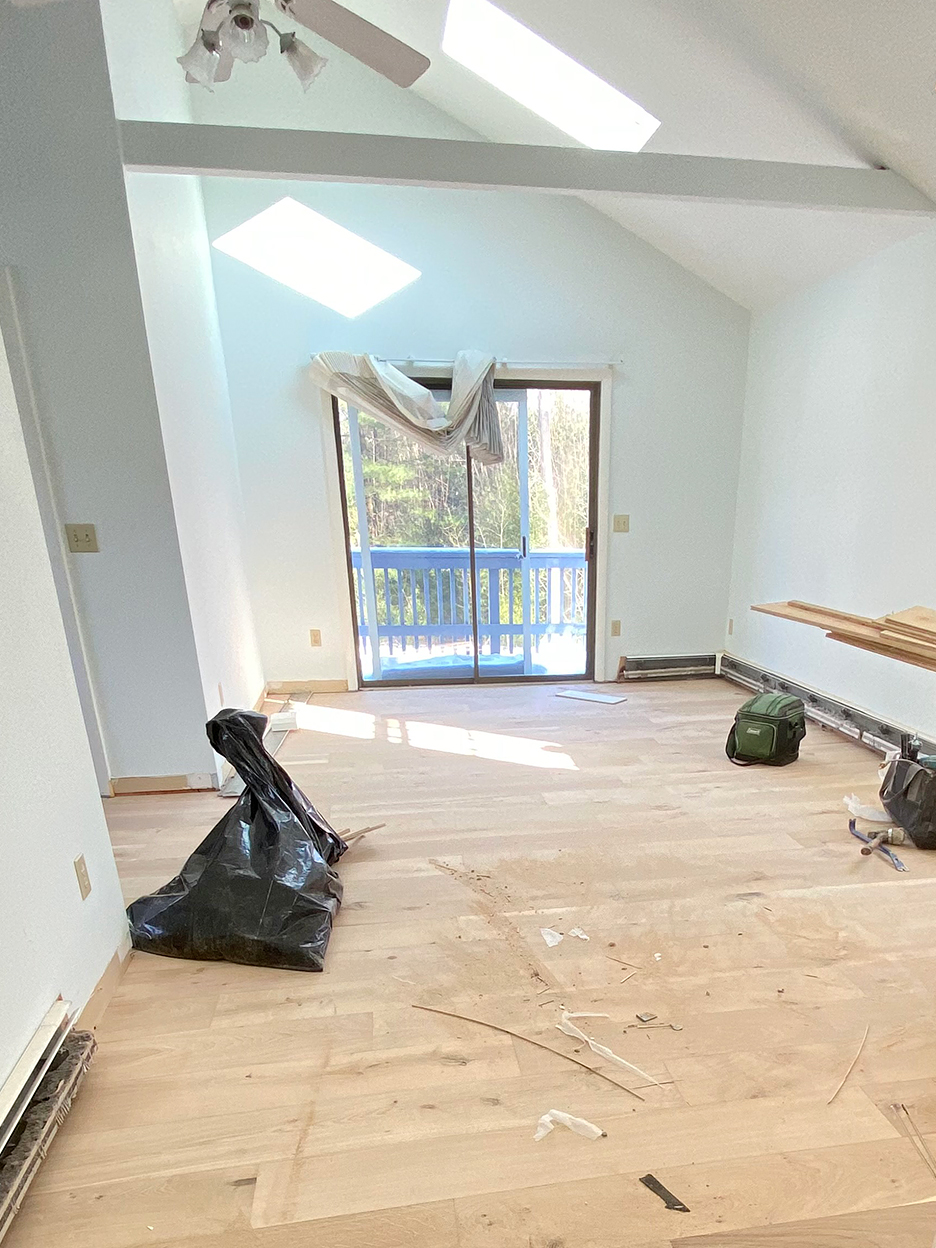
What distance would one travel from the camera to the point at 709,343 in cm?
363

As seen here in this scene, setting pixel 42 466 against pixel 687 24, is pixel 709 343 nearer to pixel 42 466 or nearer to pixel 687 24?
pixel 687 24

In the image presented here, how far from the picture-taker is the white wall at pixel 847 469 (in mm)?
2535

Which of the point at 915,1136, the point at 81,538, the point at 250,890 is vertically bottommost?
the point at 915,1136

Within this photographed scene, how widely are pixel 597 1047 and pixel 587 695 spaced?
2.55 meters

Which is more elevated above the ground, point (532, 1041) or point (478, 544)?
point (478, 544)

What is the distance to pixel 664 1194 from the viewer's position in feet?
3.37

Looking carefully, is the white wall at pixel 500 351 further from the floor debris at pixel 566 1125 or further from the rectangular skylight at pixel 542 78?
the floor debris at pixel 566 1125

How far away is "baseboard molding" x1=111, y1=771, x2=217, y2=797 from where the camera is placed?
253 cm

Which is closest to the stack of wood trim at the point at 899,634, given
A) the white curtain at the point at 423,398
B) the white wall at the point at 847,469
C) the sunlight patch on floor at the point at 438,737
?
the white wall at the point at 847,469

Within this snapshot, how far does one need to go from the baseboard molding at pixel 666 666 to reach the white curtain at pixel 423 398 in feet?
5.79

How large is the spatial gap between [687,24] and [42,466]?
289 centimetres

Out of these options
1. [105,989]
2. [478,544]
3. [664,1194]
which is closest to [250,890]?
[105,989]

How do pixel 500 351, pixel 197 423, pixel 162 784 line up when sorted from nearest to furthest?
pixel 162 784, pixel 197 423, pixel 500 351

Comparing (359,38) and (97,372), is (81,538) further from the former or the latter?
(359,38)
